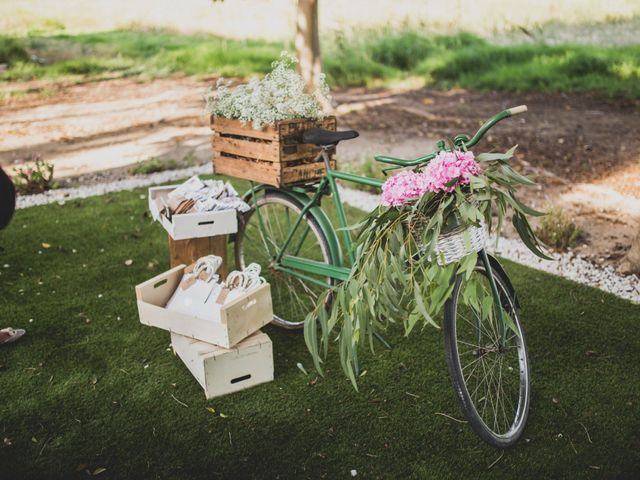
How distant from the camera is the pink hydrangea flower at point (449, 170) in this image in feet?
8.23

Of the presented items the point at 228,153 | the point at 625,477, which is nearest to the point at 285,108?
the point at 228,153

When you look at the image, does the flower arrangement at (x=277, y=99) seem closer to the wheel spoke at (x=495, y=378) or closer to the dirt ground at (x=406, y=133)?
the wheel spoke at (x=495, y=378)

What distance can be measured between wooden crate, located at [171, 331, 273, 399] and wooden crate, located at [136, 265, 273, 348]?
5 cm

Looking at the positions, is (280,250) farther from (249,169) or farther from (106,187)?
(106,187)

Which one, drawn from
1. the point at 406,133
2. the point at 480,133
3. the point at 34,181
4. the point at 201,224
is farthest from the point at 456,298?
the point at 406,133

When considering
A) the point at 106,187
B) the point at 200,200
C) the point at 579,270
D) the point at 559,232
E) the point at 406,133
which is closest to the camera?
the point at 200,200

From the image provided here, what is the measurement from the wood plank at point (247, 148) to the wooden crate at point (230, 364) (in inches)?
41.2

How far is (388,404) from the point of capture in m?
3.35

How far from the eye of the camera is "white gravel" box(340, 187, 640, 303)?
454cm

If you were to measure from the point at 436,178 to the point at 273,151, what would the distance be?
1390 mm

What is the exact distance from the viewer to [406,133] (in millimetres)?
9031

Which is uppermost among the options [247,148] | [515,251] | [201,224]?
[247,148]

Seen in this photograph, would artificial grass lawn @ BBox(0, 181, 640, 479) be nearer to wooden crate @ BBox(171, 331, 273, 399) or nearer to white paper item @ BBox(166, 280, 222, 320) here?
wooden crate @ BBox(171, 331, 273, 399)

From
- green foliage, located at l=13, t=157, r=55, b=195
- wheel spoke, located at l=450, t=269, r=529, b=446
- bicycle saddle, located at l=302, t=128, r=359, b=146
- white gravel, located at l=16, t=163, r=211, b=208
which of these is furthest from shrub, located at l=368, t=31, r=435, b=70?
wheel spoke, located at l=450, t=269, r=529, b=446
